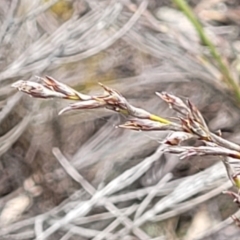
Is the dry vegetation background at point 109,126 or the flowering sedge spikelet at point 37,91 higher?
the flowering sedge spikelet at point 37,91

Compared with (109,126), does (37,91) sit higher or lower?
higher

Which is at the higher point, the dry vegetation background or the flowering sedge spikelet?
the flowering sedge spikelet

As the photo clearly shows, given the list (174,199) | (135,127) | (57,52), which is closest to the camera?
(135,127)

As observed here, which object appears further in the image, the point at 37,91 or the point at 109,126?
the point at 109,126

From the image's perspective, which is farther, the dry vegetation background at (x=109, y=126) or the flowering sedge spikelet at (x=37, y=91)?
the dry vegetation background at (x=109, y=126)

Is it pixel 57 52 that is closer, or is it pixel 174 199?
pixel 174 199

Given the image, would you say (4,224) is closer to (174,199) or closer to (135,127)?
(174,199)

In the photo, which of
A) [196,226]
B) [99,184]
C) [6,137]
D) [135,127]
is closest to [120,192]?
[99,184]

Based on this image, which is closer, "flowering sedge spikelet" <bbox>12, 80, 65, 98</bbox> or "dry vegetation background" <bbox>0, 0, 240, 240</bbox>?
"flowering sedge spikelet" <bbox>12, 80, 65, 98</bbox>
